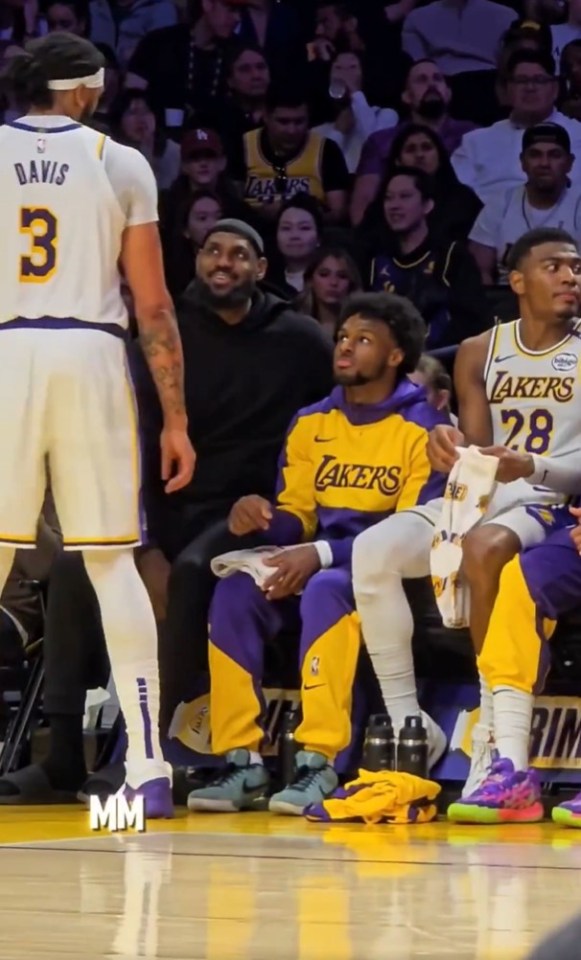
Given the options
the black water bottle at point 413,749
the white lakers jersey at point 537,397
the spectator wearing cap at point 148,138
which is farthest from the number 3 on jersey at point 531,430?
the spectator wearing cap at point 148,138

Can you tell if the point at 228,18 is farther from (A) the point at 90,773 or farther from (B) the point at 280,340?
(A) the point at 90,773

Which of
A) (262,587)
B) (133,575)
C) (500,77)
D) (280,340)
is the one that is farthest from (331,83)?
(133,575)

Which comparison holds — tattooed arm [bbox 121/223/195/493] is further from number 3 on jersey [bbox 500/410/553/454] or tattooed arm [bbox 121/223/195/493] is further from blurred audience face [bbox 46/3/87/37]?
blurred audience face [bbox 46/3/87/37]

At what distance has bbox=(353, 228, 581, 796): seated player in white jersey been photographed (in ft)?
14.4

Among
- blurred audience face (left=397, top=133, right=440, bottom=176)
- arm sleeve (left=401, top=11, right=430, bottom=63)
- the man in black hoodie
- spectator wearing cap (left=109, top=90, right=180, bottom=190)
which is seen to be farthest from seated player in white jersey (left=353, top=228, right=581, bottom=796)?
spectator wearing cap (left=109, top=90, right=180, bottom=190)

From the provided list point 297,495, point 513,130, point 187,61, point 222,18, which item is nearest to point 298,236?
point 513,130

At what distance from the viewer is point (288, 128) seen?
7.80m

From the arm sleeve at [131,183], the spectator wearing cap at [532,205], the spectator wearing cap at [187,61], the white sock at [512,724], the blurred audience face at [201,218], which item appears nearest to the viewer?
the arm sleeve at [131,183]

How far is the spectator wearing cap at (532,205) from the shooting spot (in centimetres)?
691

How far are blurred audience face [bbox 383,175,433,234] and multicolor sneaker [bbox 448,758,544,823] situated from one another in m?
3.09

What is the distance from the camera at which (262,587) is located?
471cm

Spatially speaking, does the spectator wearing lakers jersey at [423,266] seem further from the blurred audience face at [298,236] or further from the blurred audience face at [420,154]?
the blurred audience face at [298,236]

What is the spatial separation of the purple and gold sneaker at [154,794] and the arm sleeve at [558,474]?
45.3 inches

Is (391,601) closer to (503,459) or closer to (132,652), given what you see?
(503,459)
